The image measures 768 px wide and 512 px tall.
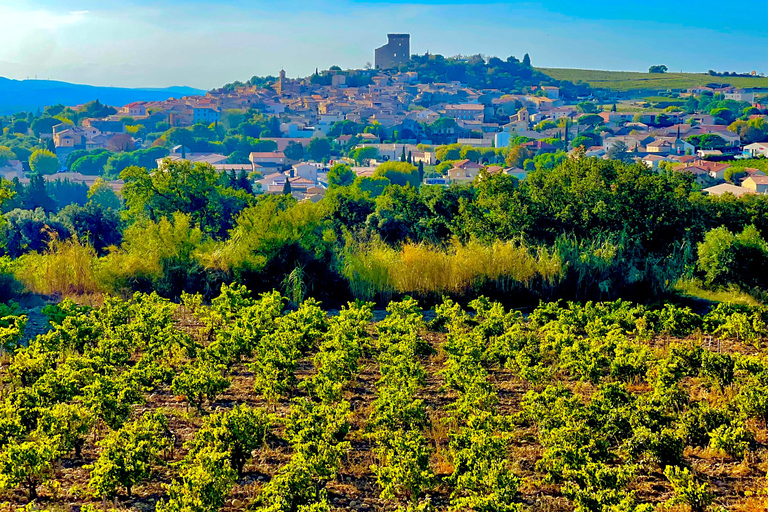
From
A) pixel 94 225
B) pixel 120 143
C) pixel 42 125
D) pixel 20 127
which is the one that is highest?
pixel 42 125

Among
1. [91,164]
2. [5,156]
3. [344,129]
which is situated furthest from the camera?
[344,129]

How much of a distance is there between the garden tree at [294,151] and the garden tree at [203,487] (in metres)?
74.4

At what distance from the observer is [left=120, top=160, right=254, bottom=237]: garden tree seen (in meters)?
17.7

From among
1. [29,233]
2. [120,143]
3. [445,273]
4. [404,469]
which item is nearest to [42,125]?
[120,143]

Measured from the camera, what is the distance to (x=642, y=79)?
142625 mm

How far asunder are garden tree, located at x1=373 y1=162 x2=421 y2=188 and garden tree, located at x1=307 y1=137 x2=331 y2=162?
26.9 metres

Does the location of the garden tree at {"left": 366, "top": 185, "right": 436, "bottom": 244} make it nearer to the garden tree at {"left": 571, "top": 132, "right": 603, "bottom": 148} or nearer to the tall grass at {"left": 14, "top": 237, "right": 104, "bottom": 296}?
the tall grass at {"left": 14, "top": 237, "right": 104, "bottom": 296}

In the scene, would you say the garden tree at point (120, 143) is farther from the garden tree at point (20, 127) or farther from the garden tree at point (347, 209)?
the garden tree at point (347, 209)

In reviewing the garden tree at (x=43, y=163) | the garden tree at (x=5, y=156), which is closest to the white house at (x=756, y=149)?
Result: the garden tree at (x=43, y=163)

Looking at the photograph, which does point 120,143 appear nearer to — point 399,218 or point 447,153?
point 447,153

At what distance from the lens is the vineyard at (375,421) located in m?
5.29

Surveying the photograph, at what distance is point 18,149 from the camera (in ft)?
248

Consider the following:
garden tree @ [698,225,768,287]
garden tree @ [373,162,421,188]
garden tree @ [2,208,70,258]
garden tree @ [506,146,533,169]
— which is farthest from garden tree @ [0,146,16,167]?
garden tree @ [698,225,768,287]

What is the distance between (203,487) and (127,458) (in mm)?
704
